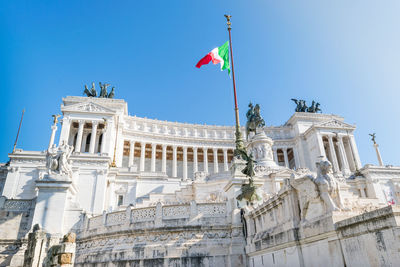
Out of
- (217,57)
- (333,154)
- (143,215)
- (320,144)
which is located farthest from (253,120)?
(333,154)

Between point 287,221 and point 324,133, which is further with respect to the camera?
point 324,133

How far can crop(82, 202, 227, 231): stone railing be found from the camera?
15.1 meters

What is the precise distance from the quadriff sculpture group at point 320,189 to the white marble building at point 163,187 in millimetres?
279

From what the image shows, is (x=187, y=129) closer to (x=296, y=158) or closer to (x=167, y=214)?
(x=296, y=158)

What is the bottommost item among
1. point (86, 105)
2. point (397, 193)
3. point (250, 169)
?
point (250, 169)

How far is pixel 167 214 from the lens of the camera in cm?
1541

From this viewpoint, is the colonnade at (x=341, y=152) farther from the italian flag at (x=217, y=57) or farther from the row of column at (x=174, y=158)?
the italian flag at (x=217, y=57)

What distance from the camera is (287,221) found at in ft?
31.7

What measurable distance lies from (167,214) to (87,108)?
161ft

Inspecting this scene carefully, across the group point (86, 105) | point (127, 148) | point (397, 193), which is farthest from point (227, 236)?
point (127, 148)

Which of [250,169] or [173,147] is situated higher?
[173,147]

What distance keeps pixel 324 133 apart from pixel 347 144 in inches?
304

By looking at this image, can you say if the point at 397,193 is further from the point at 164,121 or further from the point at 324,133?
the point at 164,121

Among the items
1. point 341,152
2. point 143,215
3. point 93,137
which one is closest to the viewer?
point 143,215
